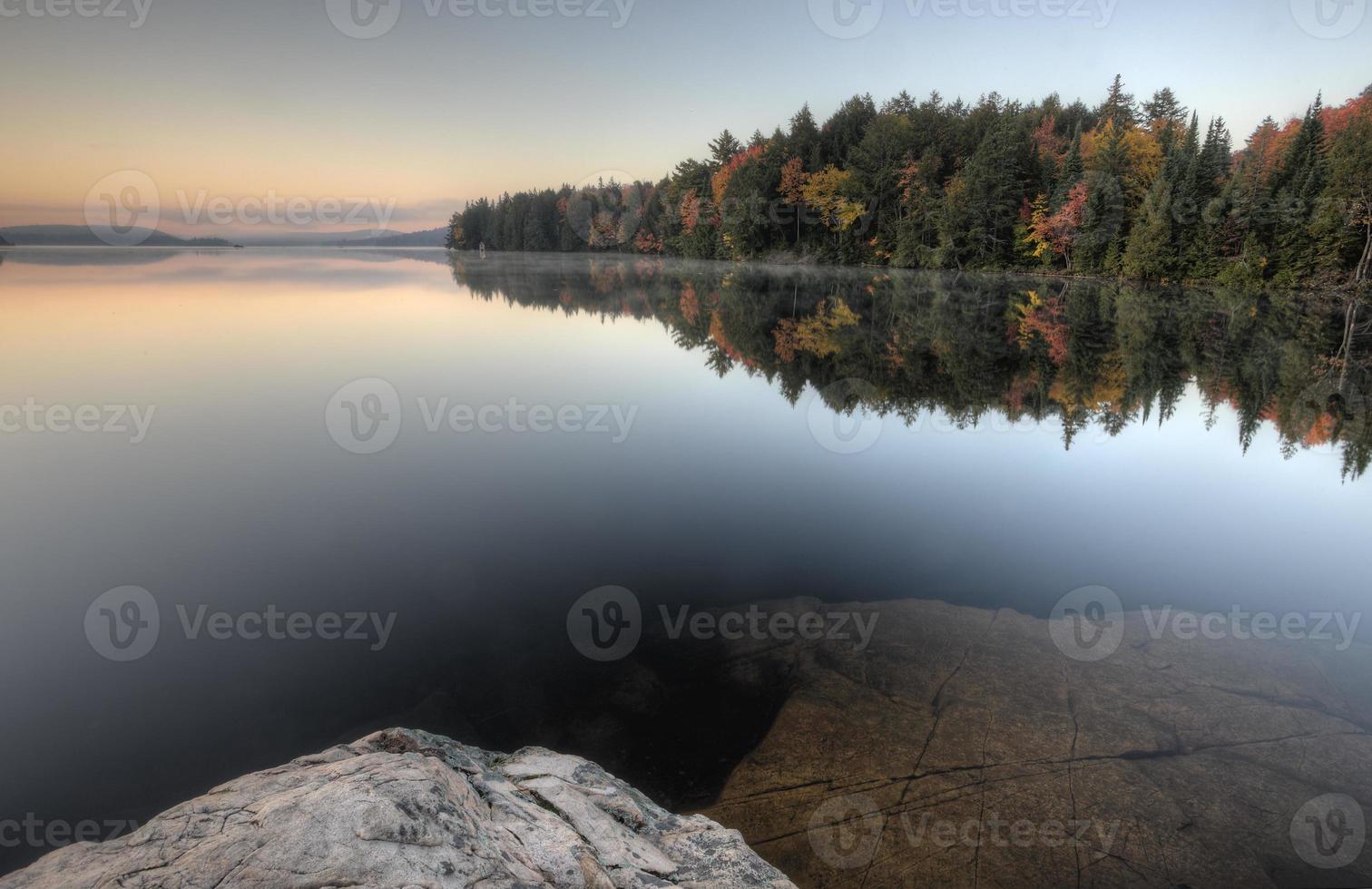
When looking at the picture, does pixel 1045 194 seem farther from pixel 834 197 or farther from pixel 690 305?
pixel 690 305

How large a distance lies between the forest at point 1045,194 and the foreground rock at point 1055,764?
50.6 m

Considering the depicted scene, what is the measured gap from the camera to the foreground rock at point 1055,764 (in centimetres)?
392

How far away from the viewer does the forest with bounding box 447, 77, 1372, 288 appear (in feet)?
136

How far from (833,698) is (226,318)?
2739 centimetres

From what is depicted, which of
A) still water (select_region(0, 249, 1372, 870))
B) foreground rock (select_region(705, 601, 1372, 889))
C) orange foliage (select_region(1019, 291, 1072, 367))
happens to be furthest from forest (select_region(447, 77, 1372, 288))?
foreground rock (select_region(705, 601, 1372, 889))

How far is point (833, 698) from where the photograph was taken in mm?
5434

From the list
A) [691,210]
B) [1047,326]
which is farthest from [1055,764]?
[691,210]

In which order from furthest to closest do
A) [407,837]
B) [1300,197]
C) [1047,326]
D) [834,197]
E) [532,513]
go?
[834,197] → [1300,197] → [1047,326] → [532,513] → [407,837]

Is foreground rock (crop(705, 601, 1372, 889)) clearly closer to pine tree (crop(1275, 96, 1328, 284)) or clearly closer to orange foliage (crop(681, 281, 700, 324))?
orange foliage (crop(681, 281, 700, 324))

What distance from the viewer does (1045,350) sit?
20.4 m

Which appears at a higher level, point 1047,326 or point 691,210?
point 691,210

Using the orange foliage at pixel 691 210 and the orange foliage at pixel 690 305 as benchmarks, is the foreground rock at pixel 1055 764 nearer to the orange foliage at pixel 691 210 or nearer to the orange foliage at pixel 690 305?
the orange foliage at pixel 690 305

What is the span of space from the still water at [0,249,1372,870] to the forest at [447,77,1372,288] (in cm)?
3208

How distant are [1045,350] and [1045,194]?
48.3m
